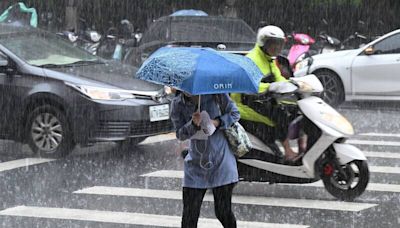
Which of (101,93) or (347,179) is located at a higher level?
(101,93)

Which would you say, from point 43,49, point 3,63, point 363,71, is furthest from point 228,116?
point 363,71

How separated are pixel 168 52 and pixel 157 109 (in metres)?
4.38

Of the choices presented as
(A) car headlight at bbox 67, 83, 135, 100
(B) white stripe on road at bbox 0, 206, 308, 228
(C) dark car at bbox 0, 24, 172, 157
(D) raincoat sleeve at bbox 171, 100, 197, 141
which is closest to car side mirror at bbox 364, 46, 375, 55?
(C) dark car at bbox 0, 24, 172, 157

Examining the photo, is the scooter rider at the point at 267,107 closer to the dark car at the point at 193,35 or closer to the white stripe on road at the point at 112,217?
the white stripe on road at the point at 112,217

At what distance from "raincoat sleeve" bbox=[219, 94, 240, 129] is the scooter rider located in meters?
1.95

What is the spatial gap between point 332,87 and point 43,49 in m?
6.02

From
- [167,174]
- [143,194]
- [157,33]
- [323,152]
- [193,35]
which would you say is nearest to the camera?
[323,152]

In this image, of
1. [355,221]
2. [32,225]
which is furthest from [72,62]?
[355,221]

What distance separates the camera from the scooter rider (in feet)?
25.4

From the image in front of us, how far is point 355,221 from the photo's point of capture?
7105 mm

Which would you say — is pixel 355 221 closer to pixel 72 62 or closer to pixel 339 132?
pixel 339 132

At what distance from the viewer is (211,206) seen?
304 inches

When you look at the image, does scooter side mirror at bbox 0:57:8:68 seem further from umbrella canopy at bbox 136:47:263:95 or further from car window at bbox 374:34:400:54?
car window at bbox 374:34:400:54

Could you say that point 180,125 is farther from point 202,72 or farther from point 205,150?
point 202,72
